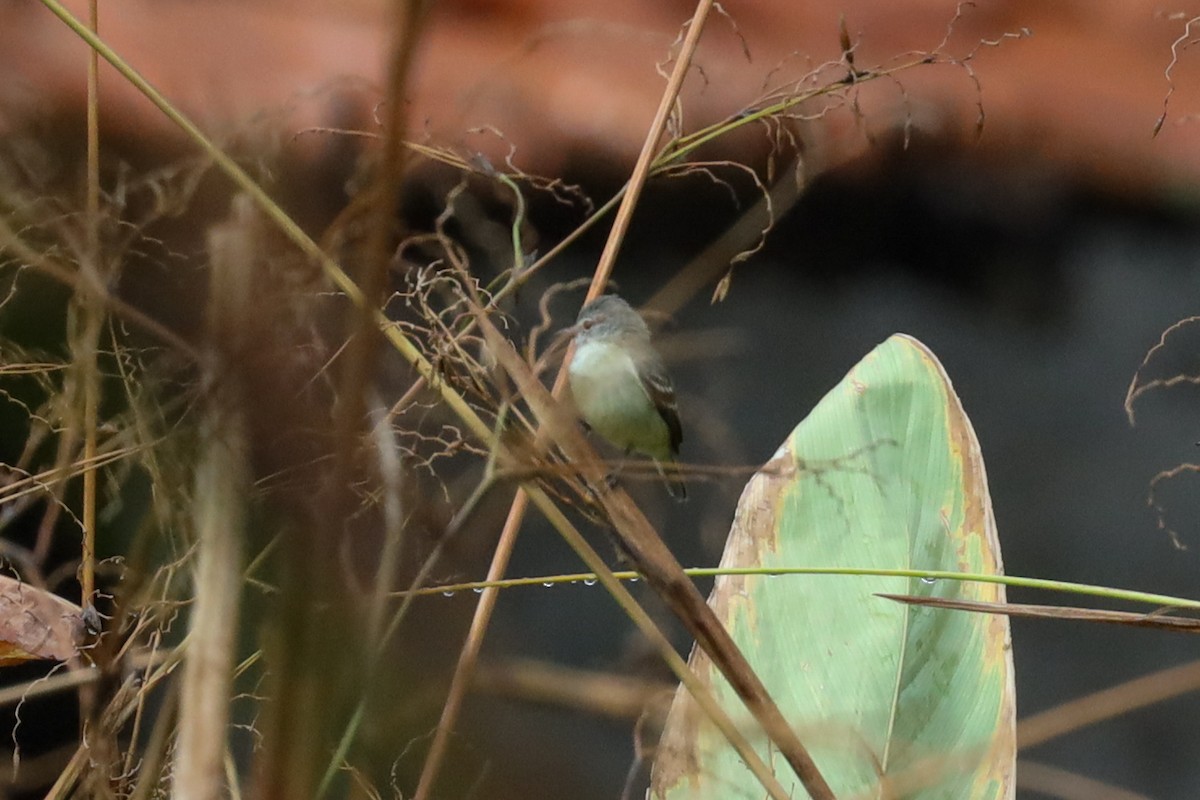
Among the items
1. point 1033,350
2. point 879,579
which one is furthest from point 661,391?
point 1033,350

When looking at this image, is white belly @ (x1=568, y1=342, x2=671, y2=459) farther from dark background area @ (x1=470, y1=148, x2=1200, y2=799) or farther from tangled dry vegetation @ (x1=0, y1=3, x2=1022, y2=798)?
tangled dry vegetation @ (x1=0, y1=3, x2=1022, y2=798)

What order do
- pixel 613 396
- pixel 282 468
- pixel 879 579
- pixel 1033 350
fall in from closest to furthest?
1. pixel 282 468
2. pixel 879 579
3. pixel 613 396
4. pixel 1033 350

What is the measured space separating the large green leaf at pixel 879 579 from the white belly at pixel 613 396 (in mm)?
281

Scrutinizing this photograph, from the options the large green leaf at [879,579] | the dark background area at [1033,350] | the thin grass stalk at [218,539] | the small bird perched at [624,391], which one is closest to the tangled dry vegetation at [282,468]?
the thin grass stalk at [218,539]

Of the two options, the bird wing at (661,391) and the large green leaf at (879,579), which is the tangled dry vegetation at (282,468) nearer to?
the large green leaf at (879,579)

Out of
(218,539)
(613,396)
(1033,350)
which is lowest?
(218,539)

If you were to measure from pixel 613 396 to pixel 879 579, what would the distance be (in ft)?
1.13

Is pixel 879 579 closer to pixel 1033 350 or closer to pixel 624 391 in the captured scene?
pixel 624 391

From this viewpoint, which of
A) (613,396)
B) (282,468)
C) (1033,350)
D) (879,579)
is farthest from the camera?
(1033,350)

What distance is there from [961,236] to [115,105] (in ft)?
3.58

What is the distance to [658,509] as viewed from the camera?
0.46 metres

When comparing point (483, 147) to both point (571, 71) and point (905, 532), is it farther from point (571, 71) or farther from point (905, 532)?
point (905, 532)

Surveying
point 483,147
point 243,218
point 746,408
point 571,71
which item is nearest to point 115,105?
point 483,147

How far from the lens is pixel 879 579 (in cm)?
67
